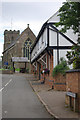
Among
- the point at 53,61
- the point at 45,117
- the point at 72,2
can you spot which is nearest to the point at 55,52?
the point at 53,61

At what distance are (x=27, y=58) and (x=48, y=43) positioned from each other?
39431mm

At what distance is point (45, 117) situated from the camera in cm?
752

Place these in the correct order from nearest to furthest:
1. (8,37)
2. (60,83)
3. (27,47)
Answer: (60,83) < (27,47) < (8,37)

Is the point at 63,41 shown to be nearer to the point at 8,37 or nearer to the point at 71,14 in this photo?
the point at 71,14

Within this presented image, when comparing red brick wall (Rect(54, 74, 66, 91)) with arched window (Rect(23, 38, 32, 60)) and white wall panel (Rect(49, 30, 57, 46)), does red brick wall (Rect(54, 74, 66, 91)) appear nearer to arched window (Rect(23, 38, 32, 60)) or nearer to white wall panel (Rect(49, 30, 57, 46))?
white wall panel (Rect(49, 30, 57, 46))

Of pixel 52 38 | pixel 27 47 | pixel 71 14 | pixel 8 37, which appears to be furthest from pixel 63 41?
pixel 8 37

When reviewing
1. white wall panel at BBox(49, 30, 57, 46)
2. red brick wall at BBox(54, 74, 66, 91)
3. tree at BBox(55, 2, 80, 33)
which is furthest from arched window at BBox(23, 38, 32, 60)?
tree at BBox(55, 2, 80, 33)

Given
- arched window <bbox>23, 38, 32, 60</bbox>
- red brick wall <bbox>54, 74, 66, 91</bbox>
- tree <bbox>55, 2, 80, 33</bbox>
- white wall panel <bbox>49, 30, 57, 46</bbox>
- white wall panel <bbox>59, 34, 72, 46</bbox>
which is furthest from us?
arched window <bbox>23, 38, 32, 60</bbox>

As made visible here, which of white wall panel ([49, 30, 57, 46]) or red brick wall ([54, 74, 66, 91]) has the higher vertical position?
white wall panel ([49, 30, 57, 46])

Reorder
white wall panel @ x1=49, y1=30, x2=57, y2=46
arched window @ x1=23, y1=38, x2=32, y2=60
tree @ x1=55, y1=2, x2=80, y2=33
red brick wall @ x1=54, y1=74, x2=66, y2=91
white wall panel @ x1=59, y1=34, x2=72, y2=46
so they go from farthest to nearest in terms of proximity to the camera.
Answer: arched window @ x1=23, y1=38, x2=32, y2=60 → white wall panel @ x1=59, y1=34, x2=72, y2=46 → white wall panel @ x1=49, y1=30, x2=57, y2=46 → red brick wall @ x1=54, y1=74, x2=66, y2=91 → tree @ x1=55, y1=2, x2=80, y2=33

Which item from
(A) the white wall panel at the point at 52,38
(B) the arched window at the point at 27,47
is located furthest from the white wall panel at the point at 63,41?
(B) the arched window at the point at 27,47

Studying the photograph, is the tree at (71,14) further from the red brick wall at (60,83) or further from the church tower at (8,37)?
the church tower at (8,37)

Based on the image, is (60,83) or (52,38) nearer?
(60,83)

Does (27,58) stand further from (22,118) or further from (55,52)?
(22,118)
